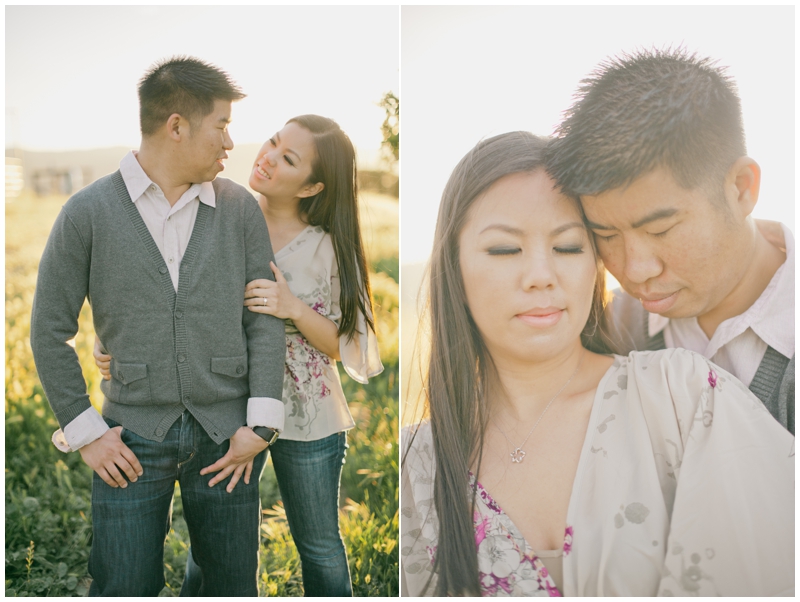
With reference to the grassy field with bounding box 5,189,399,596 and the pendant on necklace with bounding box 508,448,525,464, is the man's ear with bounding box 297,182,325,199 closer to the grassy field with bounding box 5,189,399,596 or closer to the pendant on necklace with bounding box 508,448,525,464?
the grassy field with bounding box 5,189,399,596

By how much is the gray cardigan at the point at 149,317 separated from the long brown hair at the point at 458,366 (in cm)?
64

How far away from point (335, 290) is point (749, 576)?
183 centimetres

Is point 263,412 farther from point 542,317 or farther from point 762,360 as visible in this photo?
point 762,360

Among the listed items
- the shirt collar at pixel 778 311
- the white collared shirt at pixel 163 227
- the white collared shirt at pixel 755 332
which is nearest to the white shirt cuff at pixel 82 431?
the white collared shirt at pixel 163 227

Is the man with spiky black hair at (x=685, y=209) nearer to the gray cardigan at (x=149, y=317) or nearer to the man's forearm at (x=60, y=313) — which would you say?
the gray cardigan at (x=149, y=317)

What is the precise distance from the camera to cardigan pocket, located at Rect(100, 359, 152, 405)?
239 centimetres

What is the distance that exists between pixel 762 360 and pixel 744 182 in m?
0.65

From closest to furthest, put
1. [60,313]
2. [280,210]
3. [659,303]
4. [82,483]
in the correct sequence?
[60,313], [659,303], [280,210], [82,483]

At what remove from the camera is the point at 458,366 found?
8.89 feet

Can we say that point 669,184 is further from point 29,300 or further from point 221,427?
point 29,300

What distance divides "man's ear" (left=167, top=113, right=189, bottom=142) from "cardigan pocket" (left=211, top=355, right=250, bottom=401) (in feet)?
2.59

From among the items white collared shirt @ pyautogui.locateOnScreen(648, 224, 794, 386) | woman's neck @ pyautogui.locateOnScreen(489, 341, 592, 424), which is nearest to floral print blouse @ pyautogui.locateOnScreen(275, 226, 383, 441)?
woman's neck @ pyautogui.locateOnScreen(489, 341, 592, 424)

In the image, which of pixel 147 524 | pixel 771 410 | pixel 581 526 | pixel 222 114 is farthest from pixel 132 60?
pixel 771 410

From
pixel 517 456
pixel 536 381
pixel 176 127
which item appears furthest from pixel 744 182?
pixel 176 127
